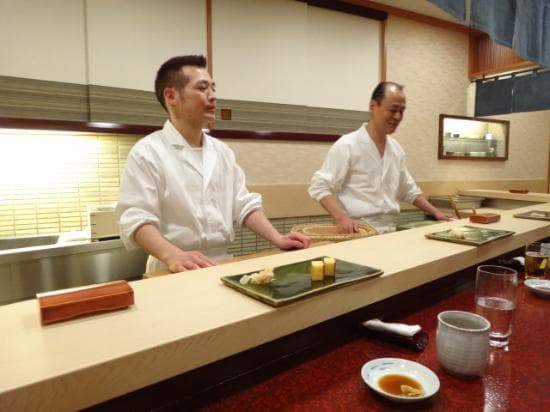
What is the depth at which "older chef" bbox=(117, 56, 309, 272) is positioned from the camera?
192cm

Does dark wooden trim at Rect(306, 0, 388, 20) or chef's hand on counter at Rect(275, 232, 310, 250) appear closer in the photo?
chef's hand on counter at Rect(275, 232, 310, 250)

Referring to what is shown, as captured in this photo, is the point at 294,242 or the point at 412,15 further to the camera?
the point at 412,15

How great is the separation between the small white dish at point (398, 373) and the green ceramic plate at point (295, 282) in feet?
0.75

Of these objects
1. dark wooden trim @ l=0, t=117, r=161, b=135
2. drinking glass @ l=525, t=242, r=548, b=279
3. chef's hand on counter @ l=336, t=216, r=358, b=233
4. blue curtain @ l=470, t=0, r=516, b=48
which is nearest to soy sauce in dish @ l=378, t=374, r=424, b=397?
drinking glass @ l=525, t=242, r=548, b=279

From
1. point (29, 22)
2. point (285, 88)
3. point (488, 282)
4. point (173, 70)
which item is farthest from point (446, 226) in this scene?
point (29, 22)

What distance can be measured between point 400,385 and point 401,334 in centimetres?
25

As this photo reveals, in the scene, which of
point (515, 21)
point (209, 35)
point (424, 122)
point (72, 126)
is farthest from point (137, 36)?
point (424, 122)

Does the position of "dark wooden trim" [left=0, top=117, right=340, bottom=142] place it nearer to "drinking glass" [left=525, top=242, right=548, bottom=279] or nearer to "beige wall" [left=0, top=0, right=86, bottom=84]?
"beige wall" [left=0, top=0, right=86, bottom=84]

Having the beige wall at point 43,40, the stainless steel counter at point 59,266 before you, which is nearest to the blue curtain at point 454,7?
the stainless steel counter at point 59,266

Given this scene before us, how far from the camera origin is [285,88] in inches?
168

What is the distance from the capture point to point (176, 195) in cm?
205

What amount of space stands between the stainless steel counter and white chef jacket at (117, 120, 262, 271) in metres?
0.86

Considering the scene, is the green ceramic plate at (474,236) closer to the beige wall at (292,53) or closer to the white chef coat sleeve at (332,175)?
the white chef coat sleeve at (332,175)

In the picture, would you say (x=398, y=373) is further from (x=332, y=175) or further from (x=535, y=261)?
(x=332, y=175)
